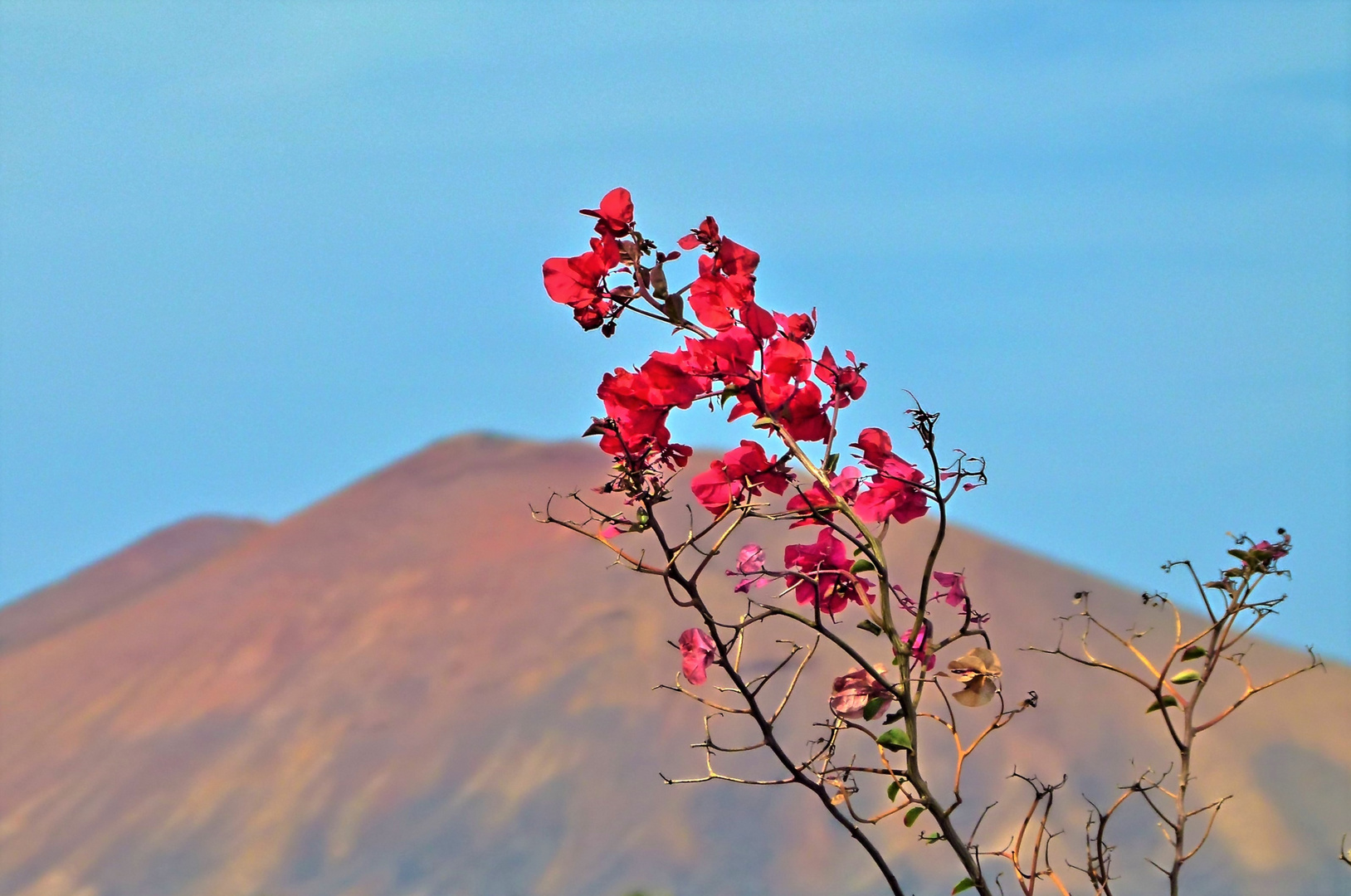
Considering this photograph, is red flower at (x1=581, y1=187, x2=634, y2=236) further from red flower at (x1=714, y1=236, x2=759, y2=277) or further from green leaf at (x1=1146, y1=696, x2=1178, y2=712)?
green leaf at (x1=1146, y1=696, x2=1178, y2=712)

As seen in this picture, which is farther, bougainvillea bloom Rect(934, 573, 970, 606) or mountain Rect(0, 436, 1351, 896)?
mountain Rect(0, 436, 1351, 896)

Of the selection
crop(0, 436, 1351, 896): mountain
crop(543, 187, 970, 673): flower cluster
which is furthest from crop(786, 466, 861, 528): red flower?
crop(0, 436, 1351, 896): mountain

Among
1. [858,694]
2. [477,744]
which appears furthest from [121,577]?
[858,694]

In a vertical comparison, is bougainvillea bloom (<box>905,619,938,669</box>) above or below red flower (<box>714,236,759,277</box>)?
below

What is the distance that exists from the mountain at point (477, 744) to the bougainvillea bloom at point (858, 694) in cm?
4082

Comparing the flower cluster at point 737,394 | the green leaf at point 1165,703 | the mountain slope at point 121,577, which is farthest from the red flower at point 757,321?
the mountain slope at point 121,577

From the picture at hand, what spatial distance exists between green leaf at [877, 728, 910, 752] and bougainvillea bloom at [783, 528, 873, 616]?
0.13m

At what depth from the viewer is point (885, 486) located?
4.07 feet

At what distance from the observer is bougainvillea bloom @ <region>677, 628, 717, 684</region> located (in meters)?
1.20

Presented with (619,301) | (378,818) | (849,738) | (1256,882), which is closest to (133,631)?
(378,818)

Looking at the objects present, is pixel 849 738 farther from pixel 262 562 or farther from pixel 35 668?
pixel 35 668

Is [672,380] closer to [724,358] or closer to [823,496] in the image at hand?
[724,358]

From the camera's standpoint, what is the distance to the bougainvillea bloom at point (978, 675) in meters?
1.20

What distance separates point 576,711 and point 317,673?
9.12 meters
